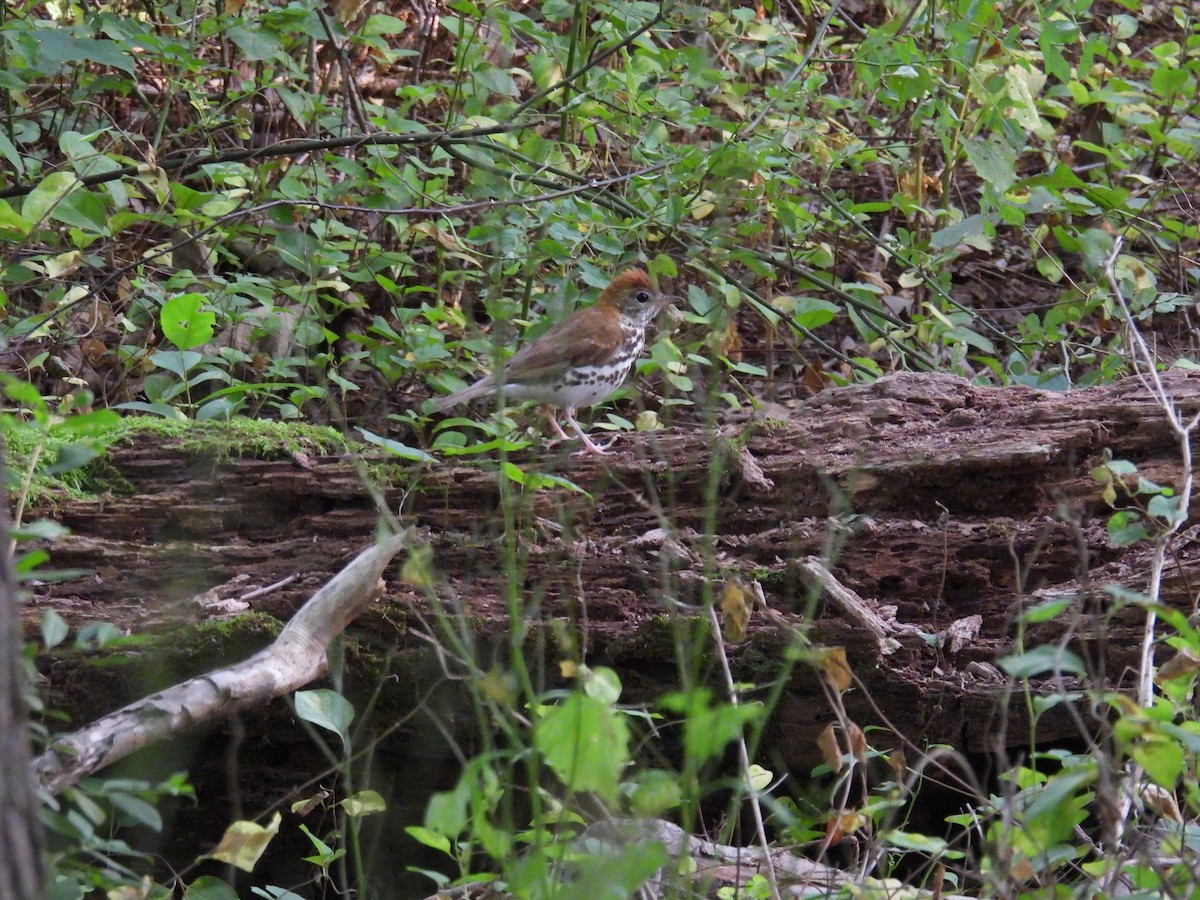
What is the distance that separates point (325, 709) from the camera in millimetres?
2559

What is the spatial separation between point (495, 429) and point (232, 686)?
6.08ft

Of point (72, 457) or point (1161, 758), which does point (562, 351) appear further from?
point (1161, 758)

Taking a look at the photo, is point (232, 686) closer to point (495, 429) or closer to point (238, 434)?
point (238, 434)

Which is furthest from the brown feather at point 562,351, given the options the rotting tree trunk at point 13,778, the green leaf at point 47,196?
the rotting tree trunk at point 13,778

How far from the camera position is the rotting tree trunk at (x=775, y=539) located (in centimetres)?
314

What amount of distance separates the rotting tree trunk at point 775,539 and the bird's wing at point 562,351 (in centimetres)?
111

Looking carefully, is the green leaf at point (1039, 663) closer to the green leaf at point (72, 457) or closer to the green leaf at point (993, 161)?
the green leaf at point (72, 457)

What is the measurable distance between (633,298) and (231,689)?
364 centimetres

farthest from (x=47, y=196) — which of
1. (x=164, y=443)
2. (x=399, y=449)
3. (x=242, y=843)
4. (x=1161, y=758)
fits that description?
(x=1161, y=758)

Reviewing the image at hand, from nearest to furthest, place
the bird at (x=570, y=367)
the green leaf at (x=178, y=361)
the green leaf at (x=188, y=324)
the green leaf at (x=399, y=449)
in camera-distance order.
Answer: the green leaf at (x=399, y=449), the green leaf at (x=188, y=324), the green leaf at (x=178, y=361), the bird at (x=570, y=367)

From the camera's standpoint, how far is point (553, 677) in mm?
3207

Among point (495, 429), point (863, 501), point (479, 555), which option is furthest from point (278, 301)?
point (863, 501)

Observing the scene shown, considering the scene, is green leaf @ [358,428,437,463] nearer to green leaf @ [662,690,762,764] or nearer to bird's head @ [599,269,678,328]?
green leaf @ [662,690,762,764]

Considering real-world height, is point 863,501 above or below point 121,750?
below
